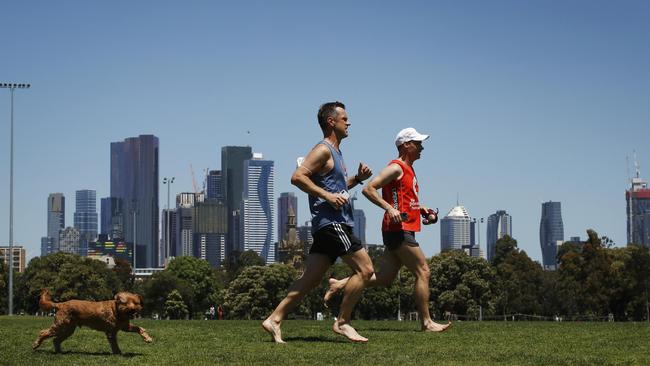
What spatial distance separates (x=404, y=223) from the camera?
14.0 m

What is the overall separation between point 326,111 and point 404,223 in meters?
2.31

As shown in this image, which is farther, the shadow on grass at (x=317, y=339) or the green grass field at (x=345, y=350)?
the shadow on grass at (x=317, y=339)

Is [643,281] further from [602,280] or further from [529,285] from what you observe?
[529,285]

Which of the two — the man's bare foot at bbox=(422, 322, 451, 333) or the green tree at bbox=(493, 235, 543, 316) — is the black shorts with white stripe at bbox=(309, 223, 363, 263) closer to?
the man's bare foot at bbox=(422, 322, 451, 333)

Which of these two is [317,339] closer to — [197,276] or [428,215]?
[428,215]

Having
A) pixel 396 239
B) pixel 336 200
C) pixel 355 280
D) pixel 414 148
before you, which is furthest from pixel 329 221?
pixel 414 148

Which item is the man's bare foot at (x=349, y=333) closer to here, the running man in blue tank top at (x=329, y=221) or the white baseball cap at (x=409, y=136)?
the running man in blue tank top at (x=329, y=221)

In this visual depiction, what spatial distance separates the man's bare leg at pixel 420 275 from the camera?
551 inches

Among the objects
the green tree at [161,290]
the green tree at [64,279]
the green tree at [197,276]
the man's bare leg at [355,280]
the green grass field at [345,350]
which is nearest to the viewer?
the green grass field at [345,350]

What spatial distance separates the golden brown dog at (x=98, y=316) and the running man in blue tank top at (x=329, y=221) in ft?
7.00

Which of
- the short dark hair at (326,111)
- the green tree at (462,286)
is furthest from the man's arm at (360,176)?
the green tree at (462,286)

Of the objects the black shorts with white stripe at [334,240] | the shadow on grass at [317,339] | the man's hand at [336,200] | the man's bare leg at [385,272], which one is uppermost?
the man's hand at [336,200]

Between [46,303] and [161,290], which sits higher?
[46,303]

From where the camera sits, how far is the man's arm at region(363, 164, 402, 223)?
12.5m
